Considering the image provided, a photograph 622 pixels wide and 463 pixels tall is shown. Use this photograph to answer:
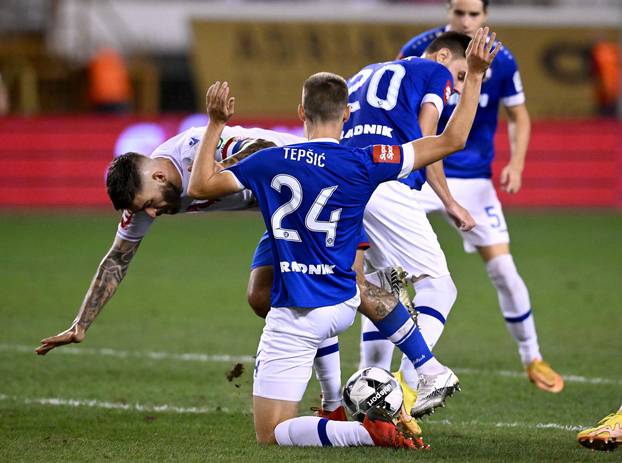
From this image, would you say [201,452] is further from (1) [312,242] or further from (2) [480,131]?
(2) [480,131]

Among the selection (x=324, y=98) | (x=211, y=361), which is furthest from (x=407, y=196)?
(x=211, y=361)

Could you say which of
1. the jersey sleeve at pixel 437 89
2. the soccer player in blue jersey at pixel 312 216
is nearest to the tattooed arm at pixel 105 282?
the soccer player in blue jersey at pixel 312 216

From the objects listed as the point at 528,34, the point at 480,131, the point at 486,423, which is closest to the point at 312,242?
the point at 486,423

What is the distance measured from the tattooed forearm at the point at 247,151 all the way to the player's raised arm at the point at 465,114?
2.67 feet

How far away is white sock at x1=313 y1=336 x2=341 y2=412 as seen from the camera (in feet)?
20.2

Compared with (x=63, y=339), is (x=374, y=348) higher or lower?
lower

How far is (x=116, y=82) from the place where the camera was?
73.1 ft

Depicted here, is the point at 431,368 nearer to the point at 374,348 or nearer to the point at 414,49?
the point at 374,348

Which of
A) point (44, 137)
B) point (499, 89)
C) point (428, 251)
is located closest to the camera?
point (428, 251)

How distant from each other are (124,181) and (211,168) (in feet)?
1.67

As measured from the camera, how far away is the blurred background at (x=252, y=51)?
890 inches

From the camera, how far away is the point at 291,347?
5.51 meters

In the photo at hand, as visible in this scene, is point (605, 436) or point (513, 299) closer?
point (605, 436)

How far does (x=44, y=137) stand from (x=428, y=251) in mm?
14258
